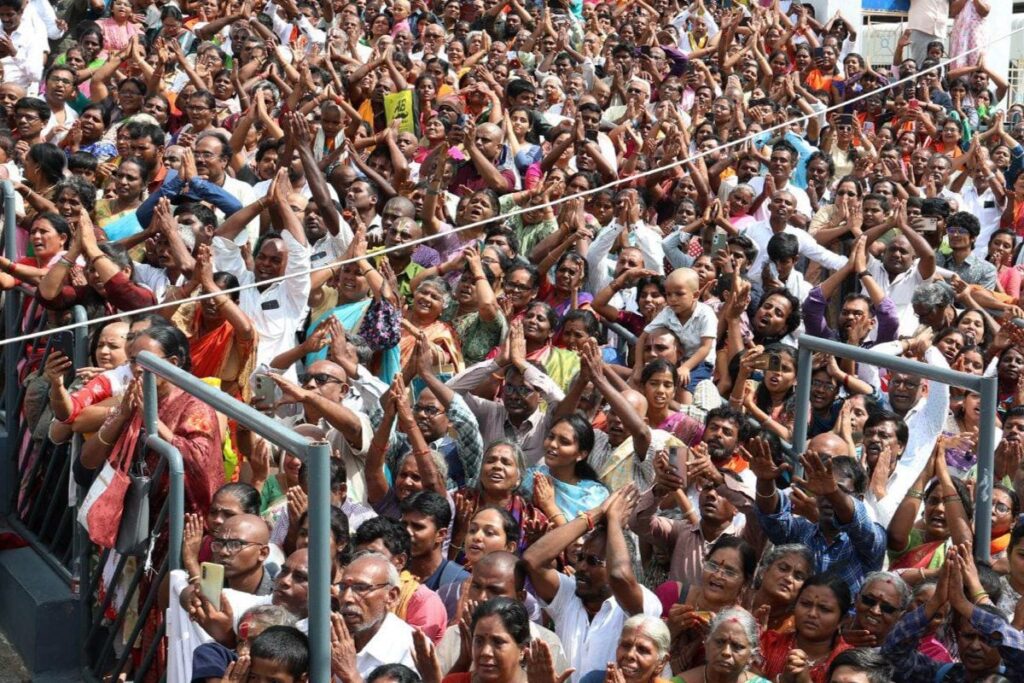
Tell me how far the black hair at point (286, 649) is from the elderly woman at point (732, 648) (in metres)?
1.41

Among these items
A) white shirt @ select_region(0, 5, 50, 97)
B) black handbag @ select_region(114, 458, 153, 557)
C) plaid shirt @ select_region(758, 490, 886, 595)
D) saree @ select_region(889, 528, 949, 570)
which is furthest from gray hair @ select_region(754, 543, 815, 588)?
white shirt @ select_region(0, 5, 50, 97)

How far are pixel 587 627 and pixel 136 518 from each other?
1.66 m

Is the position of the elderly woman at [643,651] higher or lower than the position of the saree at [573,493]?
higher

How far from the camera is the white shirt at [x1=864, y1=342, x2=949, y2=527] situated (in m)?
7.05

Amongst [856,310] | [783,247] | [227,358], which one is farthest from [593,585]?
[783,247]

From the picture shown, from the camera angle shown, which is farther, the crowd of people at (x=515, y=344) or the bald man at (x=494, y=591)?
the bald man at (x=494, y=591)

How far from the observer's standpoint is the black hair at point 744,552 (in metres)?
6.02

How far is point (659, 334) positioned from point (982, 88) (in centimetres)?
891

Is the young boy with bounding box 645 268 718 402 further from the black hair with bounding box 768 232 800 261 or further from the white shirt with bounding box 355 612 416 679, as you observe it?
the white shirt with bounding box 355 612 416 679

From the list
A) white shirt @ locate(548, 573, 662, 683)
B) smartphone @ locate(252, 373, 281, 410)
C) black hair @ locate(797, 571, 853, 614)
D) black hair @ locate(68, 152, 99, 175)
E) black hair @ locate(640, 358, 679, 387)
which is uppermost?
black hair @ locate(68, 152, 99, 175)

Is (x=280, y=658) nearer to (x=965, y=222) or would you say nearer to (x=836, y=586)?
(x=836, y=586)

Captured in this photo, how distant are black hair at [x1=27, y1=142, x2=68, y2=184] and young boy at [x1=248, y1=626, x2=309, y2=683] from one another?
16.5 feet

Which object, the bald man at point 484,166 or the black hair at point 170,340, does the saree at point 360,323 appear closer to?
the black hair at point 170,340

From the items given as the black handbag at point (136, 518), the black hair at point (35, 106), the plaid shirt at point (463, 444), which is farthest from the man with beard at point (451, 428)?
the black hair at point (35, 106)
